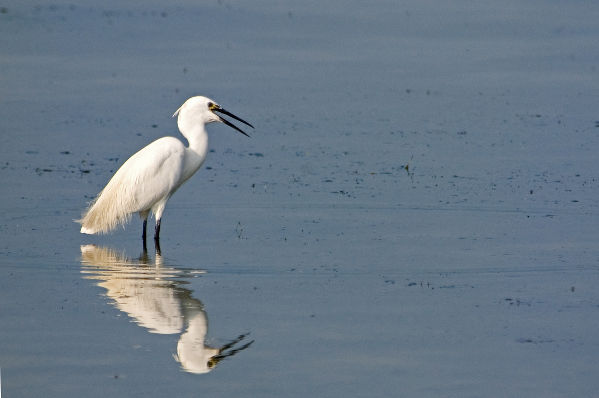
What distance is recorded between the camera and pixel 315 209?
1226 centimetres

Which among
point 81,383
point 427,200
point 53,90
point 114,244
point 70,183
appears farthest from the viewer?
point 53,90

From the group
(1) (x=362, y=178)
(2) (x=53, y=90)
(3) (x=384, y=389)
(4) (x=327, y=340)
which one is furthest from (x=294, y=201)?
(2) (x=53, y=90)

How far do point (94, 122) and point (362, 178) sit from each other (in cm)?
443

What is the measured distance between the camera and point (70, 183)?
526 inches

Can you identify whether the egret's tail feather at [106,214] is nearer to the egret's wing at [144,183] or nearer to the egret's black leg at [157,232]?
the egret's wing at [144,183]

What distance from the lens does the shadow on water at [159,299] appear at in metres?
8.00

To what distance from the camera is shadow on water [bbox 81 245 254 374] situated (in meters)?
8.00

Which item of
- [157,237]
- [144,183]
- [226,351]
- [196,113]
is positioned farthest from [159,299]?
[196,113]

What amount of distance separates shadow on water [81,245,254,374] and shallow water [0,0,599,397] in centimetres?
3

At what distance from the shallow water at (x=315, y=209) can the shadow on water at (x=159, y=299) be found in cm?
3

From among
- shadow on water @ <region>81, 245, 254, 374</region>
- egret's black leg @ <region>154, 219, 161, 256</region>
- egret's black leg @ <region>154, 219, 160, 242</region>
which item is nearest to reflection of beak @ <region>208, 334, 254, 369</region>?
shadow on water @ <region>81, 245, 254, 374</region>

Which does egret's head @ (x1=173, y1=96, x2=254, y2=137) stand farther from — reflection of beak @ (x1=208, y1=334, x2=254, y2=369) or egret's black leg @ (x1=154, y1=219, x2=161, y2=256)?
reflection of beak @ (x1=208, y1=334, x2=254, y2=369)

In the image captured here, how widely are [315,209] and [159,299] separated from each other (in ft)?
10.9

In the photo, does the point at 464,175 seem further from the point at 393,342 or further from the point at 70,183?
the point at 393,342
